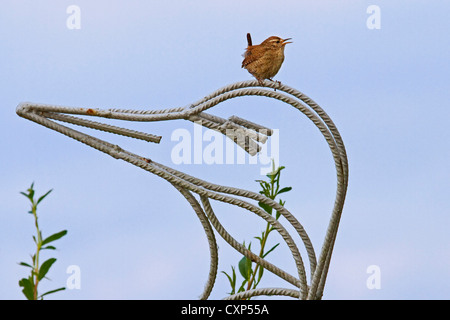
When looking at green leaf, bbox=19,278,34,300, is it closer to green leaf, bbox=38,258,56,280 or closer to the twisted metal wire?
green leaf, bbox=38,258,56,280

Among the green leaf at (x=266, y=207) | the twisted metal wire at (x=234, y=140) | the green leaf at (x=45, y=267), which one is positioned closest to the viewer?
the green leaf at (x=45, y=267)

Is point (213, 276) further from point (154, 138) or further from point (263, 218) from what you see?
point (154, 138)

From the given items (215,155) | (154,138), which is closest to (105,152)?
(154,138)

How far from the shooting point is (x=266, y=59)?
2.35 m

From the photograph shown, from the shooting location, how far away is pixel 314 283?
2299mm

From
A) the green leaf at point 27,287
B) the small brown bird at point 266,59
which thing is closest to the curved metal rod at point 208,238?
the small brown bird at point 266,59

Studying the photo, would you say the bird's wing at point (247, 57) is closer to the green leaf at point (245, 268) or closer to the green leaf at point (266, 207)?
the green leaf at point (266, 207)

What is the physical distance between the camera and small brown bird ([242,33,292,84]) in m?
2.34

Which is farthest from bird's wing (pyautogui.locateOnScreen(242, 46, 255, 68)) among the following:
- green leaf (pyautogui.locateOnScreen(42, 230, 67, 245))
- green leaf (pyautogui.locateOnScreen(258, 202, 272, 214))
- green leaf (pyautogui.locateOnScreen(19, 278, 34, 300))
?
green leaf (pyautogui.locateOnScreen(19, 278, 34, 300))

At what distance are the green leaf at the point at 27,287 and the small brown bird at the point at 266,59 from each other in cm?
103

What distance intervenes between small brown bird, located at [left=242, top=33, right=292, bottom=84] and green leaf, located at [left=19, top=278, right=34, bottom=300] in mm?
1030

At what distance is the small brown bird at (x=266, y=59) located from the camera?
2.34 meters

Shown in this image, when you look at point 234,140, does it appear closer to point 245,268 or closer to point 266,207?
point 266,207
